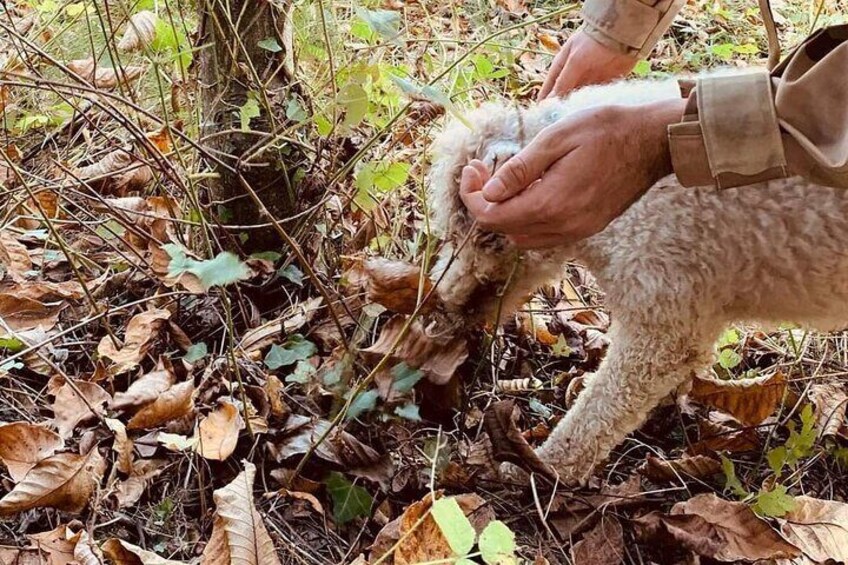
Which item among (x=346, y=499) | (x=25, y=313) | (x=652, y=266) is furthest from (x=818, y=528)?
(x=25, y=313)

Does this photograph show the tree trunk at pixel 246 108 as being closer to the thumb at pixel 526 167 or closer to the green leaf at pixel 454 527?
the thumb at pixel 526 167

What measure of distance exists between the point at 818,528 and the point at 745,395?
469 millimetres

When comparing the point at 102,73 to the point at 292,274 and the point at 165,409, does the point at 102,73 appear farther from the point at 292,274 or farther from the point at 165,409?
the point at 165,409

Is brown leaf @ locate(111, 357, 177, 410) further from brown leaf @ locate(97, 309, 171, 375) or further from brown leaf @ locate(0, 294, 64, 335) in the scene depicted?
brown leaf @ locate(0, 294, 64, 335)

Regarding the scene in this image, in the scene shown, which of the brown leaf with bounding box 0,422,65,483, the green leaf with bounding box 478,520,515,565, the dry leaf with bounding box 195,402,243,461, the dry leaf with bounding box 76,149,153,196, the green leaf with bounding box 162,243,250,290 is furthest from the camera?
the dry leaf with bounding box 76,149,153,196

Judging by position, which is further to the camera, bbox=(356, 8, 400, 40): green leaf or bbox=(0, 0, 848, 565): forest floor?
bbox=(0, 0, 848, 565): forest floor

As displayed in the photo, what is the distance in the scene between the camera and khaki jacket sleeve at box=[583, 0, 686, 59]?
2.14 meters

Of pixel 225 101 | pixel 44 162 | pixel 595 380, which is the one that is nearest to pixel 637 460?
pixel 595 380

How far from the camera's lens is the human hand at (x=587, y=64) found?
225cm

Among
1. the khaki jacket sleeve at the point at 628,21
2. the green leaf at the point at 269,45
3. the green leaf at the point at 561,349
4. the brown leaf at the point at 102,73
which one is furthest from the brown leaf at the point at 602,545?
the brown leaf at the point at 102,73

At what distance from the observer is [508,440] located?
1943 millimetres

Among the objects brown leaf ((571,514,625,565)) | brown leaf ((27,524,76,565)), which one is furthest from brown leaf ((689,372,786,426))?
brown leaf ((27,524,76,565))

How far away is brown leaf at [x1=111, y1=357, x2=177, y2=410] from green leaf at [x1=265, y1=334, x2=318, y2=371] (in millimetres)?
221

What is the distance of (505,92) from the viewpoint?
11.0 ft
